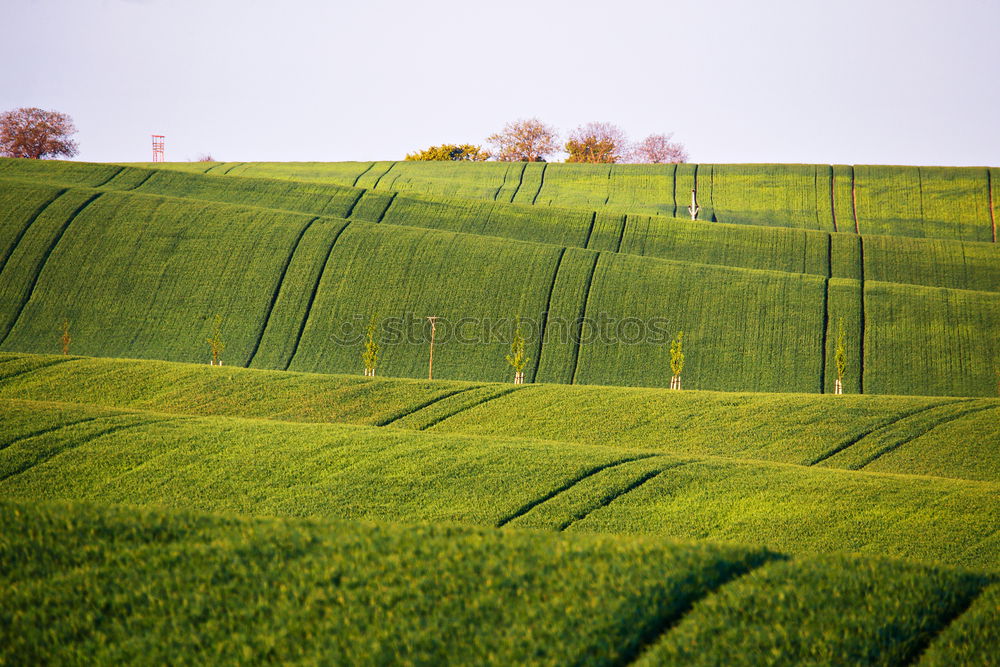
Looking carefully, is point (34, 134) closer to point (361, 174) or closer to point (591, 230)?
point (361, 174)

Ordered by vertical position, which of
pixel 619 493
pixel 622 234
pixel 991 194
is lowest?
pixel 619 493

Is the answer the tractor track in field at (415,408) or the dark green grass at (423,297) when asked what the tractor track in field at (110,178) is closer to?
the dark green grass at (423,297)

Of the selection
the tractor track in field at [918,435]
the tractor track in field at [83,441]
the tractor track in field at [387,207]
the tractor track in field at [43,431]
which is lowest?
the tractor track in field at [918,435]

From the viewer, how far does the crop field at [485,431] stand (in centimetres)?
766

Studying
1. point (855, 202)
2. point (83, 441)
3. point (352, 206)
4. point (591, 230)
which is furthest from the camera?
point (855, 202)

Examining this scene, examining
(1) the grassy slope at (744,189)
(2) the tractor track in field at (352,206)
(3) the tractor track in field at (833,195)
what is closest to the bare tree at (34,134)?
(1) the grassy slope at (744,189)

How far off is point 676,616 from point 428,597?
2507 mm

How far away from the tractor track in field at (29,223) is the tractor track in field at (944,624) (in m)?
51.8

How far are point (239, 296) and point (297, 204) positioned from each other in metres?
17.6

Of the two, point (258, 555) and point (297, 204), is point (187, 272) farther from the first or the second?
point (258, 555)

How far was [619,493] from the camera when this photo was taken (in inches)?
695

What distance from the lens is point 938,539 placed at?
15609mm

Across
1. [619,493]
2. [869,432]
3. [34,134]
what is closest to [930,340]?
[869,432]

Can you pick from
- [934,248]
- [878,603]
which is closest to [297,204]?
[934,248]
